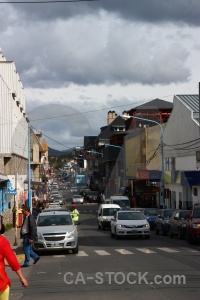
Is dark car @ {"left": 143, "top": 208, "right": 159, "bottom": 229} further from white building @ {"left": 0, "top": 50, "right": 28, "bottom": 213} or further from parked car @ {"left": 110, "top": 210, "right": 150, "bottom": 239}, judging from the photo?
parked car @ {"left": 110, "top": 210, "right": 150, "bottom": 239}

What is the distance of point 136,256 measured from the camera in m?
20.7

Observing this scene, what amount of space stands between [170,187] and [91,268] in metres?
49.8

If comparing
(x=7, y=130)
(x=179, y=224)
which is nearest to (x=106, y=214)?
(x=7, y=130)

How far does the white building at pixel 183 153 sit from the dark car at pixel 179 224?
19.2 m

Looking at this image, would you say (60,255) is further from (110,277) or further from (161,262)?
(110,277)

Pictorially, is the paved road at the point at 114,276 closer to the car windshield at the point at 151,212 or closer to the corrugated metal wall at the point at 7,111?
the car windshield at the point at 151,212

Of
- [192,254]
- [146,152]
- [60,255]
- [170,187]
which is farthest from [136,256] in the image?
[146,152]

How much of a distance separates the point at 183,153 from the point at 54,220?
36.9 meters

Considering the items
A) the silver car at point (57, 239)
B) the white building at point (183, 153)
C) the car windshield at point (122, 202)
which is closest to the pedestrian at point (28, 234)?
the silver car at point (57, 239)

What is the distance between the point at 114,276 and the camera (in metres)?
15.0

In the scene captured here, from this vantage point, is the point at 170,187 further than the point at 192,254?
Yes

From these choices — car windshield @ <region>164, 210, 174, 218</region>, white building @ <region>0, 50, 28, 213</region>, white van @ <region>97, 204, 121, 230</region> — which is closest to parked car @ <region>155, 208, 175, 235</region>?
car windshield @ <region>164, 210, 174, 218</region>

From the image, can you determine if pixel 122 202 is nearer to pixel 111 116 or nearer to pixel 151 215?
pixel 151 215

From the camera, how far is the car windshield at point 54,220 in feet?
80.1
